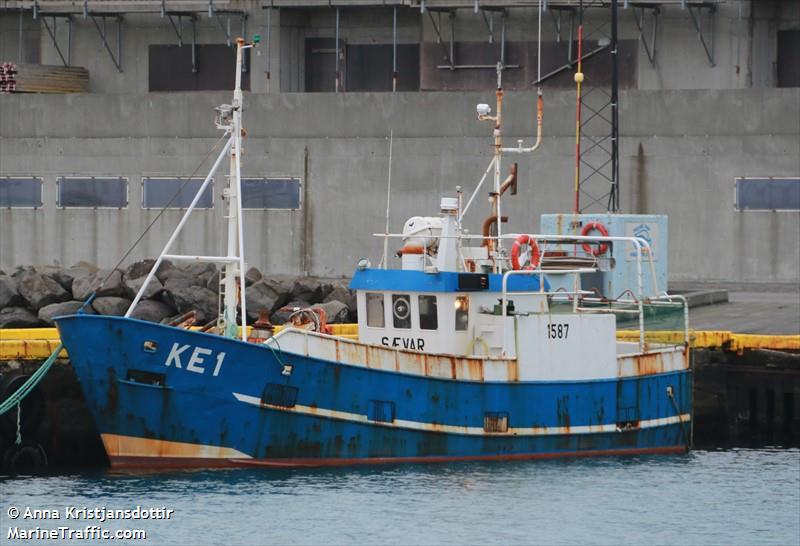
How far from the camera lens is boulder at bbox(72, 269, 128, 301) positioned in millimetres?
32531

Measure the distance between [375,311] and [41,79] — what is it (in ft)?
66.6

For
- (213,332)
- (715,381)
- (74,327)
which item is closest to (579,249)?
(715,381)

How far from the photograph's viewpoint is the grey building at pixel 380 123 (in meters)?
A: 37.5

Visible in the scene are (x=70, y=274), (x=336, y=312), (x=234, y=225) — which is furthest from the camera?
(x=70, y=274)

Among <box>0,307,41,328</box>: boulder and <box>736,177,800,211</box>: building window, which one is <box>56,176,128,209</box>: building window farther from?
<box>736,177,800,211</box>: building window

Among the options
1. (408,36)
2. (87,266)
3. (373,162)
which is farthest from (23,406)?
(408,36)

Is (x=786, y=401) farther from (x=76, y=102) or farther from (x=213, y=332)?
(x=76, y=102)

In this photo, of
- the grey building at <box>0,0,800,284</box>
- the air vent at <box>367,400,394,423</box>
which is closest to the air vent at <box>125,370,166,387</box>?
the air vent at <box>367,400,394,423</box>

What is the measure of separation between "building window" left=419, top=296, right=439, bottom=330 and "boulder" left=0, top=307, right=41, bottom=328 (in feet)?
30.5

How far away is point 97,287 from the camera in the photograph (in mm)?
32406

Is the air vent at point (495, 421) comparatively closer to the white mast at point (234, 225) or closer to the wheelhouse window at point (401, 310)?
the wheelhouse window at point (401, 310)

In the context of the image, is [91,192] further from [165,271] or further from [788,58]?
[788,58]

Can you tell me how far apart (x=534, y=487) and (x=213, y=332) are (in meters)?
5.01

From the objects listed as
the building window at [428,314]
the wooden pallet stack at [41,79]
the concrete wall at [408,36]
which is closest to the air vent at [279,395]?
the building window at [428,314]
